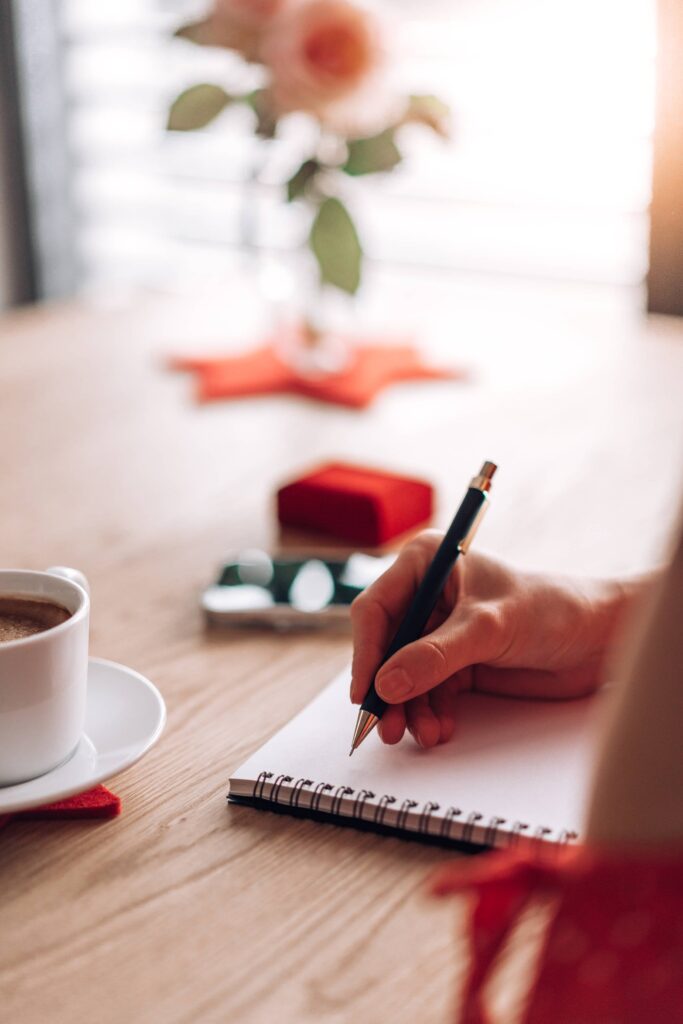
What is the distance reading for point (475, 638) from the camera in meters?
0.65

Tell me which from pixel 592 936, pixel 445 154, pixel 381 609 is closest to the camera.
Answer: pixel 592 936

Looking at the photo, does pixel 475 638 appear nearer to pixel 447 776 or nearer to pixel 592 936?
pixel 447 776

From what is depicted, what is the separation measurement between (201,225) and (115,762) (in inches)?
94.1

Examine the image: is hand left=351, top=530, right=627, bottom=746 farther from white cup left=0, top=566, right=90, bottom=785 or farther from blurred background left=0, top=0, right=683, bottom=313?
blurred background left=0, top=0, right=683, bottom=313

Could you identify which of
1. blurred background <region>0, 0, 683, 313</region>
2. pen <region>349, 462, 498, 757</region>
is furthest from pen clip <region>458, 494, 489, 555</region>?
blurred background <region>0, 0, 683, 313</region>

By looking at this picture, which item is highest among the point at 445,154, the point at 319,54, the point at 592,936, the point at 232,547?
the point at 319,54

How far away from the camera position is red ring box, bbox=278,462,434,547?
965 millimetres

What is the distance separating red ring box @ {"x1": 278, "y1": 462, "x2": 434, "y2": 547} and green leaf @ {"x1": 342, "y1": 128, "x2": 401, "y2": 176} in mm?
457

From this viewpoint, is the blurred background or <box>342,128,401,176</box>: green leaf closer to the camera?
<box>342,128,401,176</box>: green leaf

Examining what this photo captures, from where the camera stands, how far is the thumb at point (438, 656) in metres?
0.62

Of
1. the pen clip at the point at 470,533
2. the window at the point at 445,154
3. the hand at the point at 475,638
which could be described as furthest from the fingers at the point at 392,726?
the window at the point at 445,154

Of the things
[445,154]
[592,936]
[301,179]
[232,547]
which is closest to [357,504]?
[232,547]

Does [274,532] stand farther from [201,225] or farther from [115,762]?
[201,225]

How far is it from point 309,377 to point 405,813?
904 mm
